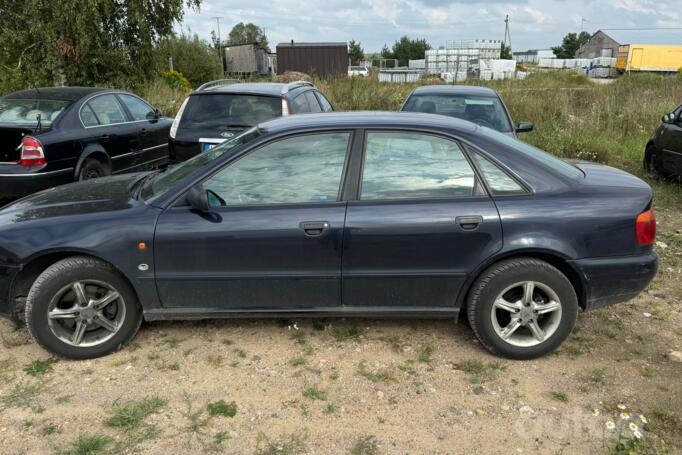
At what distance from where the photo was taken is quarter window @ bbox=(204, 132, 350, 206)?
3.48 metres

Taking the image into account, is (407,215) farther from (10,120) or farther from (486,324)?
(10,120)

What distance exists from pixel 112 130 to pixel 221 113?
6.35 feet

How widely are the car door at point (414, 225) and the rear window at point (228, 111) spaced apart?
10.3 ft

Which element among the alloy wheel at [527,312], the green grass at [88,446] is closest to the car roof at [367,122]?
the alloy wheel at [527,312]

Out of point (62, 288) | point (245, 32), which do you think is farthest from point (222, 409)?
point (245, 32)

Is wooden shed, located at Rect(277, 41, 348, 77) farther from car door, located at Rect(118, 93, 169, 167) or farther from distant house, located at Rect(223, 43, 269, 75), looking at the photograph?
car door, located at Rect(118, 93, 169, 167)

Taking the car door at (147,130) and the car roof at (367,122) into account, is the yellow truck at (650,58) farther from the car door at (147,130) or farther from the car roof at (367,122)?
the car roof at (367,122)

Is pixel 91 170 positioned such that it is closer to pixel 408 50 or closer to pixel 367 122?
pixel 367 122

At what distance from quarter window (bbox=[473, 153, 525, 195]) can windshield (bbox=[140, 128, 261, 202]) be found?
1.51m

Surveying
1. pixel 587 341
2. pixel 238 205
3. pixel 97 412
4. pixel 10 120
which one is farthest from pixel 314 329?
pixel 10 120

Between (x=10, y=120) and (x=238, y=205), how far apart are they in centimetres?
469

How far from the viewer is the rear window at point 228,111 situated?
252 inches

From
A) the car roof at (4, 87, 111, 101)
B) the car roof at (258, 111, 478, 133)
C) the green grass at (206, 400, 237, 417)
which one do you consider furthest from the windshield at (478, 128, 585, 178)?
the car roof at (4, 87, 111, 101)

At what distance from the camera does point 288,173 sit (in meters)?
3.53
